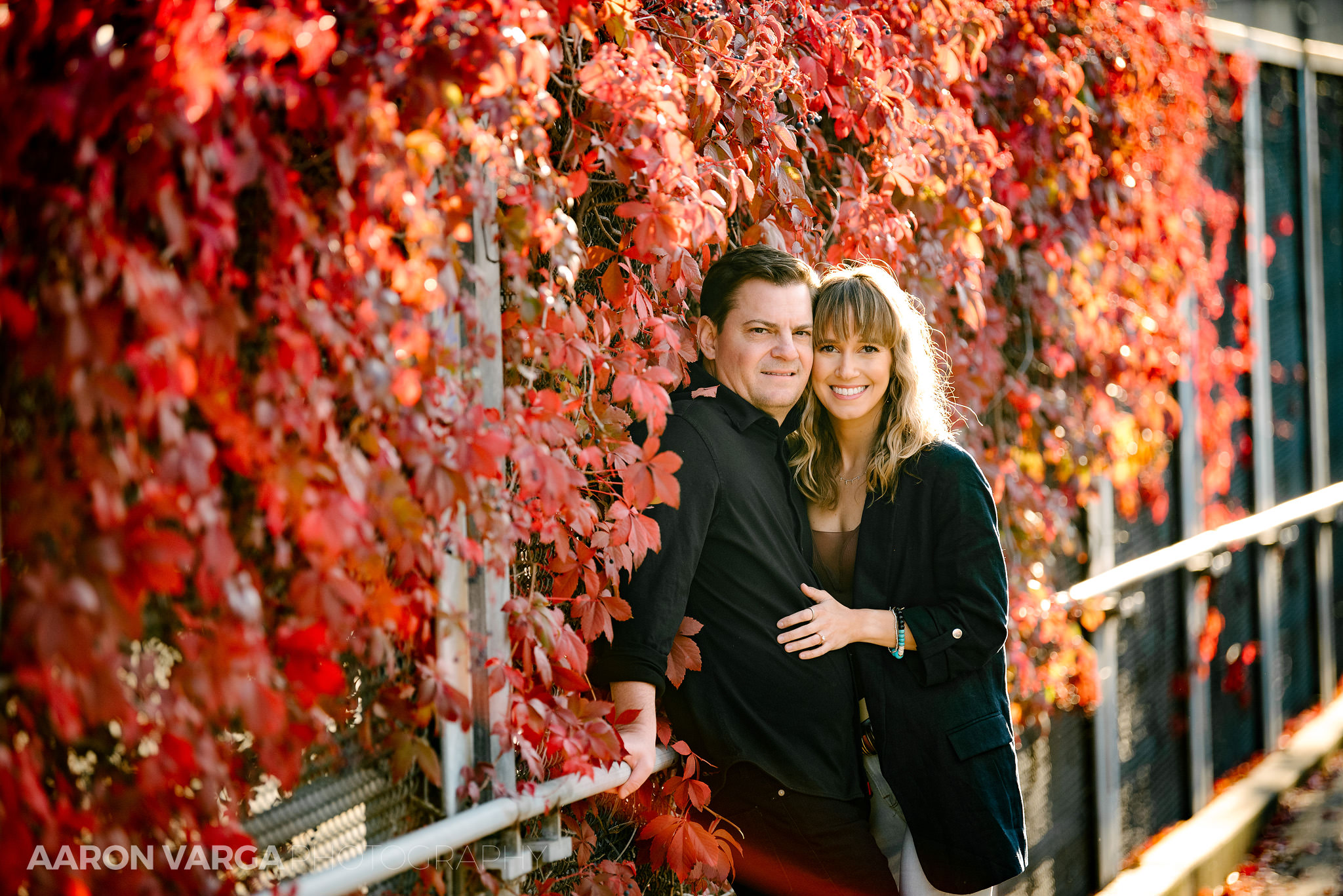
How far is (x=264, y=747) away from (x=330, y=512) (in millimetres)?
322

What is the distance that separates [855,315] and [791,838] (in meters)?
1.26

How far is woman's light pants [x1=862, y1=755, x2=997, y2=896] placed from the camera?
8.95 ft

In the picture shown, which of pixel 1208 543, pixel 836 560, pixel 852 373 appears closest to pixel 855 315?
pixel 852 373

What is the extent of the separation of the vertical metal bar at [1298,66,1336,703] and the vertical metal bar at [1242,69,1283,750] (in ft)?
2.95

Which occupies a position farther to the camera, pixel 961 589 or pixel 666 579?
pixel 961 589

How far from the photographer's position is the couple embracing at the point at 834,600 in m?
2.53

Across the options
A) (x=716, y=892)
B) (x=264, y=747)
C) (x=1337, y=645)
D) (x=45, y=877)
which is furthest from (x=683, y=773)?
(x=1337, y=645)

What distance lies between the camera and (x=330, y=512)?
4.81 ft

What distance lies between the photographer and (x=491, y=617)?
2068 mm

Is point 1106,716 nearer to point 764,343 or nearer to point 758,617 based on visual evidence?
point 758,617

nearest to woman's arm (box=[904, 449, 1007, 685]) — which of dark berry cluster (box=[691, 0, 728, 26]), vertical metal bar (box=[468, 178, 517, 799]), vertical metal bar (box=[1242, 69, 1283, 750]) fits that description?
vertical metal bar (box=[468, 178, 517, 799])

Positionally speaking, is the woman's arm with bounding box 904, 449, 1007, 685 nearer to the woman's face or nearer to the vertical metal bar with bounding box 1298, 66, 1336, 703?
the woman's face

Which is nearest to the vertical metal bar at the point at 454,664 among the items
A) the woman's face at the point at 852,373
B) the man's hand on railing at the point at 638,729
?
the man's hand on railing at the point at 638,729

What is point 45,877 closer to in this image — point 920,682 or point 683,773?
point 683,773
